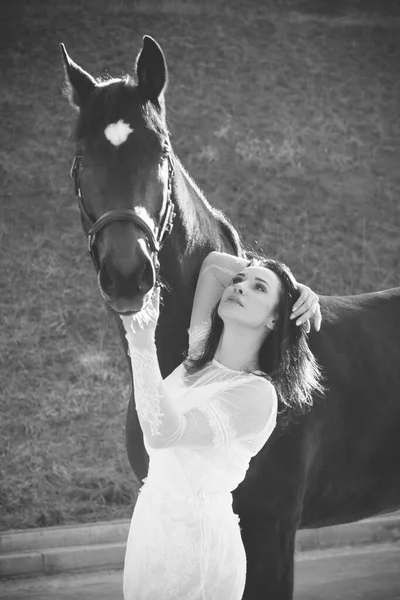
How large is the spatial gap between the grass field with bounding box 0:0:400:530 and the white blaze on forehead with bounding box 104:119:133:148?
459 centimetres

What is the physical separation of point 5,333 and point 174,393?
4.67 m

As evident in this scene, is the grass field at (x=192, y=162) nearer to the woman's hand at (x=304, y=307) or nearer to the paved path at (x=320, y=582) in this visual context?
the paved path at (x=320, y=582)

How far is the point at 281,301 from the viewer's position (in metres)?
2.63

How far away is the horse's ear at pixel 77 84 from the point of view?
8.54ft

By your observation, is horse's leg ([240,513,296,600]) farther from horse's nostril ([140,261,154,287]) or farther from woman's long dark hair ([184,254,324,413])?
horse's nostril ([140,261,154,287])

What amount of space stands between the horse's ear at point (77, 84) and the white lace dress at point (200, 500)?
0.97 m

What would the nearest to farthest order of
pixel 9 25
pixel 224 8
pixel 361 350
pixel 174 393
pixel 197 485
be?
1. pixel 197 485
2. pixel 174 393
3. pixel 361 350
4. pixel 9 25
5. pixel 224 8

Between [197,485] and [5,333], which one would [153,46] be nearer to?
[197,485]

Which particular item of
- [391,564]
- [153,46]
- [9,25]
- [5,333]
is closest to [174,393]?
[153,46]

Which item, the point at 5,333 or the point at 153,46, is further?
the point at 5,333

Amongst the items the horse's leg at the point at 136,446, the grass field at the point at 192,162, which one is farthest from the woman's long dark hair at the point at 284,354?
the grass field at the point at 192,162

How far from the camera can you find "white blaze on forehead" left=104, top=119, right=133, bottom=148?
2467 millimetres

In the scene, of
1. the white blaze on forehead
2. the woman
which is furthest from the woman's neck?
the white blaze on forehead

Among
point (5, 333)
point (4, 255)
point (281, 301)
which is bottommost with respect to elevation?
point (5, 333)
